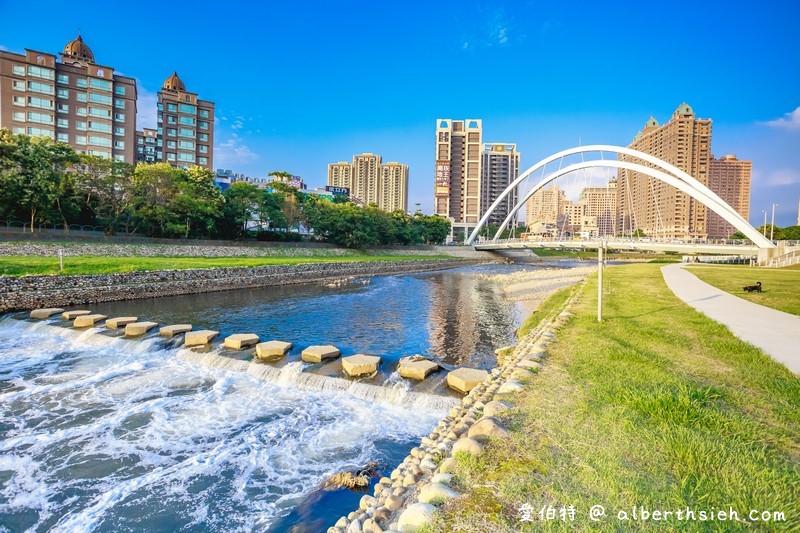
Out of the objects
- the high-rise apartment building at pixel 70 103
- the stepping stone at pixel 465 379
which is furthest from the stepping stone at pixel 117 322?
the high-rise apartment building at pixel 70 103

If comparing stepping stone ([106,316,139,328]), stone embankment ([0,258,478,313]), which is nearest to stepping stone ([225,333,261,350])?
stepping stone ([106,316,139,328])

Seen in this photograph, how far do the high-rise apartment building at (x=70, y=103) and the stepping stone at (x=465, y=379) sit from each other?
66161 mm

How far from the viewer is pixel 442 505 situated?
11.3ft

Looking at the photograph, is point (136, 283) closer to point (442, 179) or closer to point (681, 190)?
point (681, 190)

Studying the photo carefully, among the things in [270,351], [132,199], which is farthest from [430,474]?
[132,199]

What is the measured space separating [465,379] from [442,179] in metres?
156

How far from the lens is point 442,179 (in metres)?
159

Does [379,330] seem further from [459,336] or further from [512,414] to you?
[512,414]

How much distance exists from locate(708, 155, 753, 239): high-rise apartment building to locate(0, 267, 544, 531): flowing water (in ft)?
492

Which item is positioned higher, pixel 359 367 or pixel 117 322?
pixel 117 322

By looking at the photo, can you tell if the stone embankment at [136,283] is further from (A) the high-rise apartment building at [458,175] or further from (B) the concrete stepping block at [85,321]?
(A) the high-rise apartment building at [458,175]

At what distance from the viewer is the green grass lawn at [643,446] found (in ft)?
10.2

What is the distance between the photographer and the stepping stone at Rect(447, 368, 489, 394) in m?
8.39

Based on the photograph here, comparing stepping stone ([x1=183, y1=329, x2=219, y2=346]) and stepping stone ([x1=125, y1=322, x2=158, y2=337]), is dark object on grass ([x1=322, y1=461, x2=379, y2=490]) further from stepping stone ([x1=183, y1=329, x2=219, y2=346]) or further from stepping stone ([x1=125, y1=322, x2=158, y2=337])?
stepping stone ([x1=125, y1=322, x2=158, y2=337])
